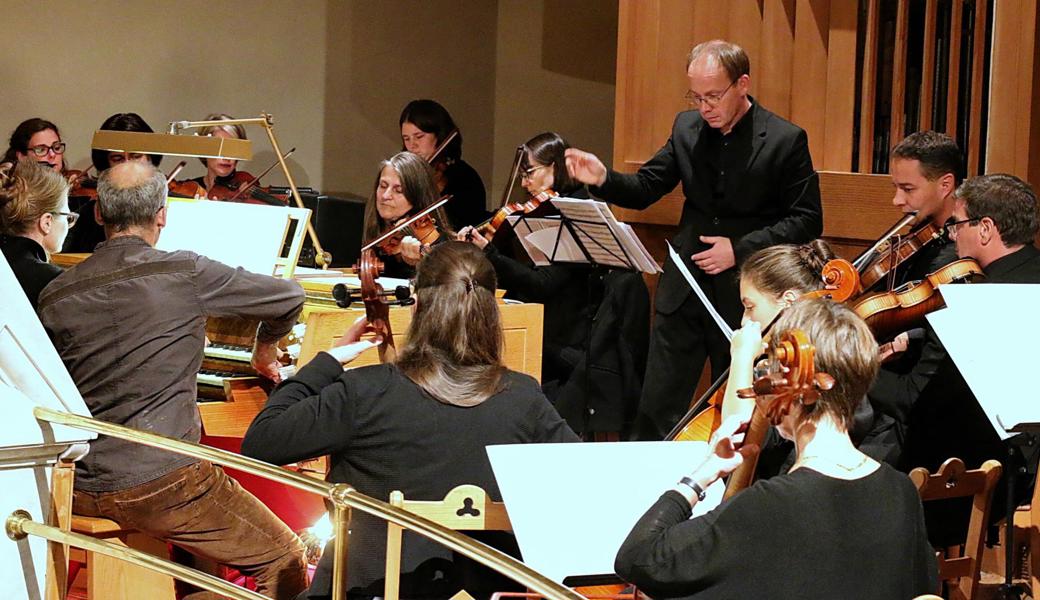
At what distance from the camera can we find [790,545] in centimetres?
197

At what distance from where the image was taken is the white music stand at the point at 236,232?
13.2 ft

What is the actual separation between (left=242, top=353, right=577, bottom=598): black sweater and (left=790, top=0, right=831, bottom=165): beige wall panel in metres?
2.93

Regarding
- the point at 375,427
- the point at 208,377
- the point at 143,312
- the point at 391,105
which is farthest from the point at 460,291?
the point at 391,105

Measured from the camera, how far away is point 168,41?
7418 millimetres

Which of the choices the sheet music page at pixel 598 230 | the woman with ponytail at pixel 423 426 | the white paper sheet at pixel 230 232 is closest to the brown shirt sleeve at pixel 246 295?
the white paper sheet at pixel 230 232

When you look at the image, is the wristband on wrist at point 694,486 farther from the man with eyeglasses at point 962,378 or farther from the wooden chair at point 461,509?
the man with eyeglasses at point 962,378

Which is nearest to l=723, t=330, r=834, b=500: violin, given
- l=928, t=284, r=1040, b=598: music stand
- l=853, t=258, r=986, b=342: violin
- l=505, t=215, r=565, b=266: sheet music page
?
l=928, t=284, r=1040, b=598: music stand

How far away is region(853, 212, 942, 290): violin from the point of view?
371 centimetres

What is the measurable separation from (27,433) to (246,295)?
1032mm

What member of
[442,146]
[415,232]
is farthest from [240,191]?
[415,232]

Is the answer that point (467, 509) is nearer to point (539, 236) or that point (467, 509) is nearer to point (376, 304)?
point (376, 304)

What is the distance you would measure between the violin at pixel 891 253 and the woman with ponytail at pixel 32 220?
2.25 meters

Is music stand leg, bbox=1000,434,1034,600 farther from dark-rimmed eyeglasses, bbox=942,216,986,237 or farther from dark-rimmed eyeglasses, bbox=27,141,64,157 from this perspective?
dark-rimmed eyeglasses, bbox=27,141,64,157

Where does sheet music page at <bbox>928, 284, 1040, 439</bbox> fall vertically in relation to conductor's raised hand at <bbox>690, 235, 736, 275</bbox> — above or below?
below
